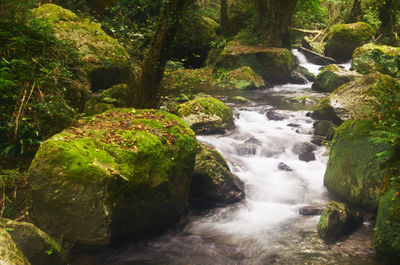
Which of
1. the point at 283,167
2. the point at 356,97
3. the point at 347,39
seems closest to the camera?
the point at 283,167

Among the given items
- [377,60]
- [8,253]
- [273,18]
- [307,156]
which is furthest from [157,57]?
[273,18]

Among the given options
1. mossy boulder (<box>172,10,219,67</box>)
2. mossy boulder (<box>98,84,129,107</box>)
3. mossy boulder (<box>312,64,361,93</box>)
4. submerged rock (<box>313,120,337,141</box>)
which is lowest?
submerged rock (<box>313,120,337,141</box>)

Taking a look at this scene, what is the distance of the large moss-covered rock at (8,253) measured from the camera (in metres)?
2.71

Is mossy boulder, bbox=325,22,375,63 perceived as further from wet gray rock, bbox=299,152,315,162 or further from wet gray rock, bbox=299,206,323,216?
wet gray rock, bbox=299,206,323,216

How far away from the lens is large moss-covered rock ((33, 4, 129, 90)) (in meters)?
8.25

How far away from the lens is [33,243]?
144 inches

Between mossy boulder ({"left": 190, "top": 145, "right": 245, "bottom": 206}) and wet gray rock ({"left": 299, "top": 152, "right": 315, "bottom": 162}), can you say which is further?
wet gray rock ({"left": 299, "top": 152, "right": 315, "bottom": 162})

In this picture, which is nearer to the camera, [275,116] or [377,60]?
[275,116]

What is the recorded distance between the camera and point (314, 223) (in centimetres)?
572

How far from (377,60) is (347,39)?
18.2ft

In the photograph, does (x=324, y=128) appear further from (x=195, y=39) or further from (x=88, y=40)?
(x=195, y=39)

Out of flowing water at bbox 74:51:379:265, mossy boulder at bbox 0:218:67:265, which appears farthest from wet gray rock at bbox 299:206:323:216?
mossy boulder at bbox 0:218:67:265

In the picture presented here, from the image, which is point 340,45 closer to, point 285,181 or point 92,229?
point 285,181

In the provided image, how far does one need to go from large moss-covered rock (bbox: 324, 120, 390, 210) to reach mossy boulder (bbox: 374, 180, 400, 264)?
3.60 feet
